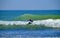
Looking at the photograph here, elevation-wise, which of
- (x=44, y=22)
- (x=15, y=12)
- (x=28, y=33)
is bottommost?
(x=28, y=33)

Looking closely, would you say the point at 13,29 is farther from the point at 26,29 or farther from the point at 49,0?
the point at 49,0

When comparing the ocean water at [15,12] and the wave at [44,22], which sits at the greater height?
the ocean water at [15,12]

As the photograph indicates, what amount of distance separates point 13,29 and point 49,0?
721 mm

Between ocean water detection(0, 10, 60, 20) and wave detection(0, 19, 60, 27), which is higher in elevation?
ocean water detection(0, 10, 60, 20)

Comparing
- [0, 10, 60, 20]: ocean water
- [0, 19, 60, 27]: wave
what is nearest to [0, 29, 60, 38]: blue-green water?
[0, 19, 60, 27]: wave

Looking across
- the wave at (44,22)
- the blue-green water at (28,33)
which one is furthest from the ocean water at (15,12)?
the blue-green water at (28,33)

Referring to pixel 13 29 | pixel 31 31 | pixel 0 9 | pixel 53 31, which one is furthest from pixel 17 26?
pixel 53 31

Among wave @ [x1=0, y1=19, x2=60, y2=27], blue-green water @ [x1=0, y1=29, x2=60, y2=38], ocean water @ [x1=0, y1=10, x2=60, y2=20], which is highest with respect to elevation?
ocean water @ [x1=0, y1=10, x2=60, y2=20]

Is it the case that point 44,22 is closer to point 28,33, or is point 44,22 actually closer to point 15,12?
point 28,33

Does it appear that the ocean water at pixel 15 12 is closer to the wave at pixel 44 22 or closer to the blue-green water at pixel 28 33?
the wave at pixel 44 22

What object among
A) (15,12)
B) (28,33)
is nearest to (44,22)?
(28,33)

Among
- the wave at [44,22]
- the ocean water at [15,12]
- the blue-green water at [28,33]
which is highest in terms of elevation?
the ocean water at [15,12]

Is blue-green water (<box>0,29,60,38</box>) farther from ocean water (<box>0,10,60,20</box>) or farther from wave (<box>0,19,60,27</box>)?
ocean water (<box>0,10,60,20</box>)

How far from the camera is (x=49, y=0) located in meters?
2.18
